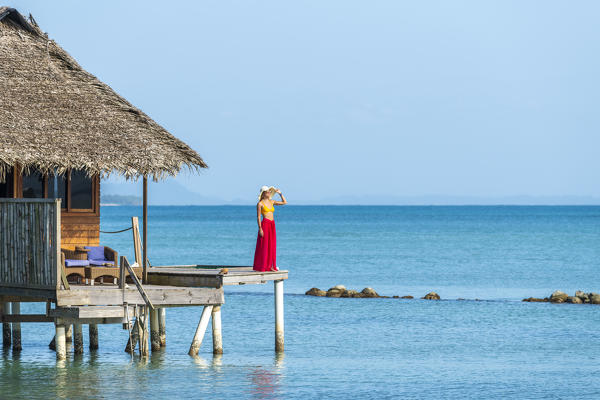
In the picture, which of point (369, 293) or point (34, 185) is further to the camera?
point (369, 293)

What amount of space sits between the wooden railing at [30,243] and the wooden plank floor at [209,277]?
2.97 meters

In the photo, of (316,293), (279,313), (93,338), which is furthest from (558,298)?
(93,338)

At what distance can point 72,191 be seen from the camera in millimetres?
21141

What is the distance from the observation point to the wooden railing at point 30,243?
57.1ft

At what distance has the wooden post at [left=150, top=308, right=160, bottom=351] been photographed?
21466mm

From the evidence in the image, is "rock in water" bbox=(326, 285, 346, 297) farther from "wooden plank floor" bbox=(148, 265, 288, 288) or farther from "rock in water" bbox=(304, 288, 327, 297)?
"wooden plank floor" bbox=(148, 265, 288, 288)

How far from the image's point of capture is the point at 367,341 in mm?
26625

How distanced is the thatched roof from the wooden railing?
978mm

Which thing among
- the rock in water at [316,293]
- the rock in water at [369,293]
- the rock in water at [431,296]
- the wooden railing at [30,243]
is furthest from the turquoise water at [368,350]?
the wooden railing at [30,243]

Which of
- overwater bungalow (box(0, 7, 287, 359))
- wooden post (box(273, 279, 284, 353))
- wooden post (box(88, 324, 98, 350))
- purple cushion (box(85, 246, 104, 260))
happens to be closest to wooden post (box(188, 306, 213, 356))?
overwater bungalow (box(0, 7, 287, 359))

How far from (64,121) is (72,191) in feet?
5.82

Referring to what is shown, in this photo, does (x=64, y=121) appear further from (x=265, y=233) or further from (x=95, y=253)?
(x=265, y=233)

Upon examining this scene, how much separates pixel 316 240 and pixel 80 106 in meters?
68.1

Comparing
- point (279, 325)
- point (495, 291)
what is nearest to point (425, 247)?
point (495, 291)
